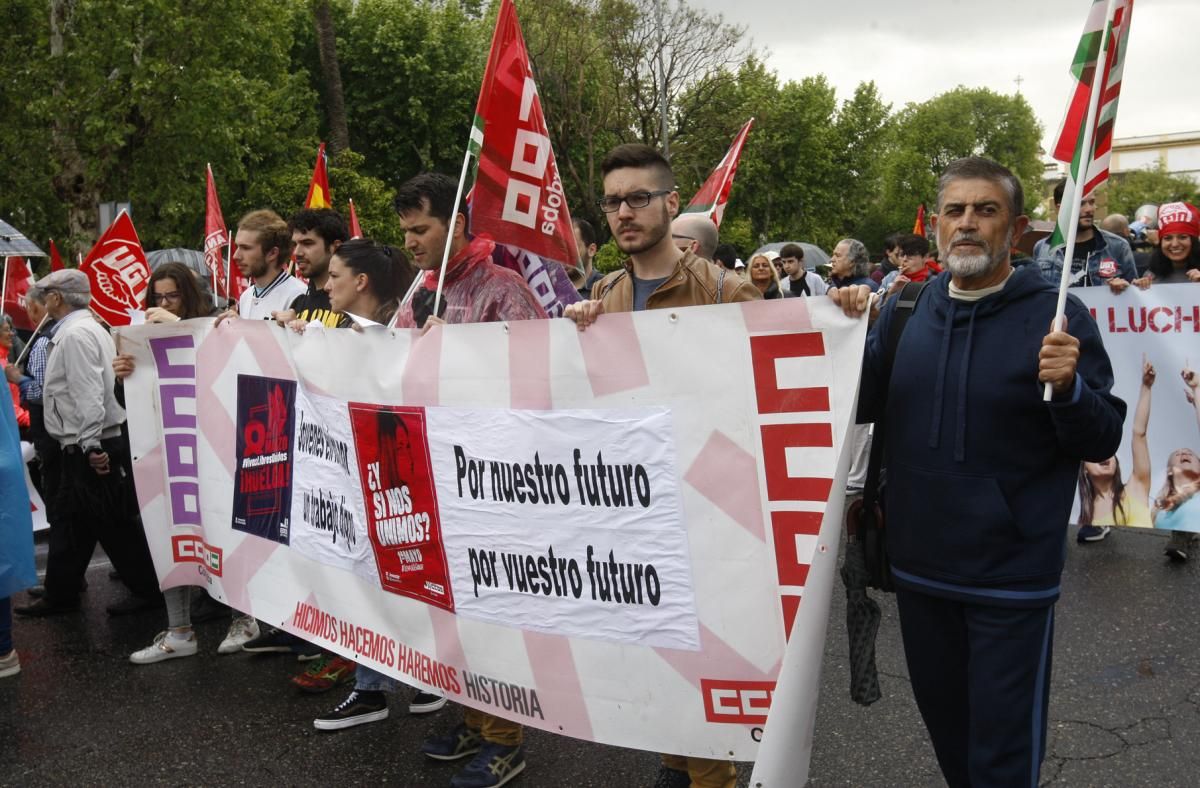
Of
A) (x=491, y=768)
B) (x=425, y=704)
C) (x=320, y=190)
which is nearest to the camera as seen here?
(x=491, y=768)

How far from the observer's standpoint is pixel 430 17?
34.2 m

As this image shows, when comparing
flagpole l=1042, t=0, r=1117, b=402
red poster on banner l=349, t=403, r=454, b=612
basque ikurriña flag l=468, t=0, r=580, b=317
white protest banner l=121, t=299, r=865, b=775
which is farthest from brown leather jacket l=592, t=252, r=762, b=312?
flagpole l=1042, t=0, r=1117, b=402

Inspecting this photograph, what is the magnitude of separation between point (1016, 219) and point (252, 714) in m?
3.55

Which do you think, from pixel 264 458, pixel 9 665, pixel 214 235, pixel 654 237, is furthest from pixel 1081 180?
pixel 214 235

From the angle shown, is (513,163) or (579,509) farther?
(513,163)

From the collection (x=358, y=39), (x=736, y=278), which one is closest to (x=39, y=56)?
(x=358, y=39)

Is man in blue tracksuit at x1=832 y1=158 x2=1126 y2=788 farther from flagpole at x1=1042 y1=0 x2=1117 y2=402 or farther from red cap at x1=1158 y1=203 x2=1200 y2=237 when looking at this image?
red cap at x1=1158 y1=203 x2=1200 y2=237

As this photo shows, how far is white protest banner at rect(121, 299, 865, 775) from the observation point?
2.88 metres

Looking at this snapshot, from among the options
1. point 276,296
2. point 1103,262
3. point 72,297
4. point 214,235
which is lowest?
point 1103,262

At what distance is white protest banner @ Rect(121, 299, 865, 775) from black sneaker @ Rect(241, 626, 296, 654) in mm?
800

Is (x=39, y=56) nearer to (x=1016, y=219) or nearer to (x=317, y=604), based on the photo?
(x=317, y=604)

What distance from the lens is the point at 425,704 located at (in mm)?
4477

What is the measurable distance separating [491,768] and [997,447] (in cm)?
208

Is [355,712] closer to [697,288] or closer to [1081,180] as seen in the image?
[697,288]
